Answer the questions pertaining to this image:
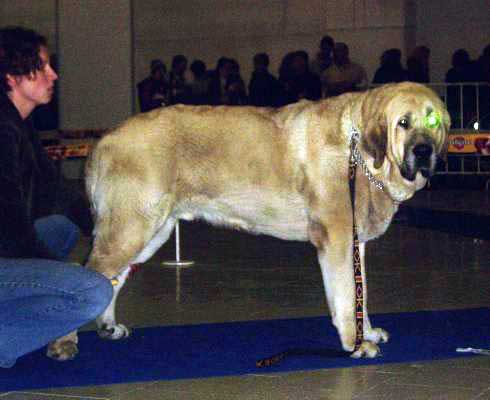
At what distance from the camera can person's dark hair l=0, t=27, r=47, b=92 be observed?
504cm

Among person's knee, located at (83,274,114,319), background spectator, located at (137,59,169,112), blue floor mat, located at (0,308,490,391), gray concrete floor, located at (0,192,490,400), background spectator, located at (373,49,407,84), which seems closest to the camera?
gray concrete floor, located at (0,192,490,400)

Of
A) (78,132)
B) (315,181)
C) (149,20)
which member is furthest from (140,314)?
(149,20)

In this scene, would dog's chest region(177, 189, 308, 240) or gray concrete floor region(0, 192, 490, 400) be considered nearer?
gray concrete floor region(0, 192, 490, 400)

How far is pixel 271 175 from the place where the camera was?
221 inches

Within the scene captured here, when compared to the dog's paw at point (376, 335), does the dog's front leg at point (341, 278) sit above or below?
above

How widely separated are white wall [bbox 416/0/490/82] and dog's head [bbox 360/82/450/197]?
1111 centimetres

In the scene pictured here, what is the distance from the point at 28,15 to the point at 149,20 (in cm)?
188

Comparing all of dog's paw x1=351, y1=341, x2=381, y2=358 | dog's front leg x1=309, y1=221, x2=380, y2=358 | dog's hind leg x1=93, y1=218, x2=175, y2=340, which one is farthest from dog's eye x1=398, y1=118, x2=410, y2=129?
dog's hind leg x1=93, y1=218, x2=175, y2=340

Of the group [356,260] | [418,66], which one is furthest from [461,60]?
[356,260]

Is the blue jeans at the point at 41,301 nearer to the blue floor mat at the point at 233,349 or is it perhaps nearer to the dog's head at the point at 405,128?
the blue floor mat at the point at 233,349

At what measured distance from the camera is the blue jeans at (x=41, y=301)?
187 inches

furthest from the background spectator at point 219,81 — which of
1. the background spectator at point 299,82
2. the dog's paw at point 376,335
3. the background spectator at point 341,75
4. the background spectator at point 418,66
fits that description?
the dog's paw at point 376,335

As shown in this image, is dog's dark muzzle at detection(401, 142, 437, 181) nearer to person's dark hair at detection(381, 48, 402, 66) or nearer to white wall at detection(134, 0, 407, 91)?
person's dark hair at detection(381, 48, 402, 66)

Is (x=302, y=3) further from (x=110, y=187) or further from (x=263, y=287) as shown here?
(x=110, y=187)
